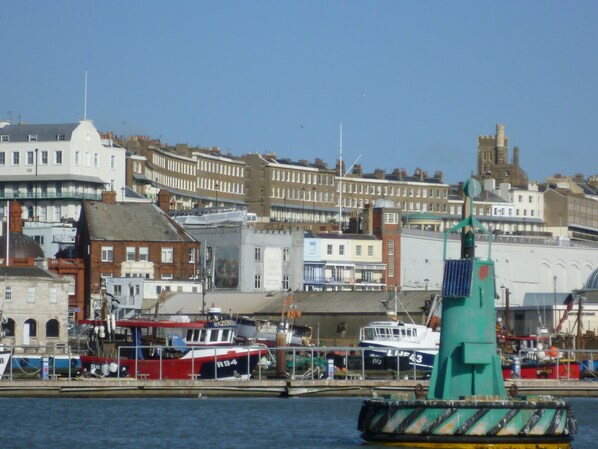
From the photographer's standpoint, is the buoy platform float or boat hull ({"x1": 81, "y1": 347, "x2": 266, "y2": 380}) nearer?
the buoy platform float

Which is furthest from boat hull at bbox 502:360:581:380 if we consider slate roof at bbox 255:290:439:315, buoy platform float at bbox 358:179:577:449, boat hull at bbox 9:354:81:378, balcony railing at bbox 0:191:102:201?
balcony railing at bbox 0:191:102:201

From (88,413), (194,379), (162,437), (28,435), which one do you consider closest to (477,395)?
(162,437)

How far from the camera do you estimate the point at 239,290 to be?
140m

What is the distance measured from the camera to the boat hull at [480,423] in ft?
145

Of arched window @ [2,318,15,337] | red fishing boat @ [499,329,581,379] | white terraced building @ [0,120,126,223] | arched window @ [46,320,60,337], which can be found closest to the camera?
red fishing boat @ [499,329,581,379]

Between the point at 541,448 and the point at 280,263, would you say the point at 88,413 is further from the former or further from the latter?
the point at 280,263

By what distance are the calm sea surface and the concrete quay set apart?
612 millimetres

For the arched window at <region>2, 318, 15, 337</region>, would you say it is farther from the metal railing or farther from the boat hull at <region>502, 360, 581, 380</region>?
the boat hull at <region>502, 360, 581, 380</region>

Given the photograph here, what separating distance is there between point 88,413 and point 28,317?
2031 inches

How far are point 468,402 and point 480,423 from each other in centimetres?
63

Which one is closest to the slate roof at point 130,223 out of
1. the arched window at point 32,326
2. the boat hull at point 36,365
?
the arched window at point 32,326

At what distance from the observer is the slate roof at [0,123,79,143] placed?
161 metres

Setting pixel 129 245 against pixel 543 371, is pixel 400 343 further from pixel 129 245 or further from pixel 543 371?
pixel 129 245

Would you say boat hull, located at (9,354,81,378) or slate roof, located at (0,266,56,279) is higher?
slate roof, located at (0,266,56,279)
